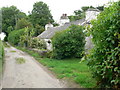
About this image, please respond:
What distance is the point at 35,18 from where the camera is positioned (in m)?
53.9

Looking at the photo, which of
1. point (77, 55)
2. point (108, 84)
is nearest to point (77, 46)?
point (77, 55)

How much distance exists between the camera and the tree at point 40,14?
173 feet

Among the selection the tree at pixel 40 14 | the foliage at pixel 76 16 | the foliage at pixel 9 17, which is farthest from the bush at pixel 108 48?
the foliage at pixel 9 17

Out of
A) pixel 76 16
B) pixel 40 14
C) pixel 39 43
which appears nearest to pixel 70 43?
pixel 39 43

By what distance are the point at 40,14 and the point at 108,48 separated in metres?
50.6

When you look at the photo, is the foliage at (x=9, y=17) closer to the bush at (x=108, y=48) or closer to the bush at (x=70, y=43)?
the bush at (x=70, y=43)

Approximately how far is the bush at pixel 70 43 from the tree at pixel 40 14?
3809 centimetres

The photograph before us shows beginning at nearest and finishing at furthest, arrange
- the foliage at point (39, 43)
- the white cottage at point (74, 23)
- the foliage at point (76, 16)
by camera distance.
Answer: the white cottage at point (74, 23) → the foliage at point (39, 43) → the foliage at point (76, 16)

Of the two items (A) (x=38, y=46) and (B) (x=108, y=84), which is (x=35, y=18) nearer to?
(A) (x=38, y=46)

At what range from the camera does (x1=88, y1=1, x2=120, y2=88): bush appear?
15.0 ft

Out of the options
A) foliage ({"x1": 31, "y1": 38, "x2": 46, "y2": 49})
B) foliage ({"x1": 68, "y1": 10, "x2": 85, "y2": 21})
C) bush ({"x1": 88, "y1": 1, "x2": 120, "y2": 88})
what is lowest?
foliage ({"x1": 31, "y1": 38, "x2": 46, "y2": 49})

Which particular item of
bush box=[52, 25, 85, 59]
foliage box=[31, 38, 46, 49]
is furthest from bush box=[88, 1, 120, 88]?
foliage box=[31, 38, 46, 49]

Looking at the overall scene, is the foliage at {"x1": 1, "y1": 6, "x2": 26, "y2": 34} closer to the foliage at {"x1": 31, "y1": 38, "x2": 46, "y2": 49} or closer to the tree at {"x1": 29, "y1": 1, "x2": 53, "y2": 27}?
the tree at {"x1": 29, "y1": 1, "x2": 53, "y2": 27}

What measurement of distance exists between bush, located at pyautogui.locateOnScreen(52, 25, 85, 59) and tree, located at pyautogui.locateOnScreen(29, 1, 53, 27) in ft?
125
